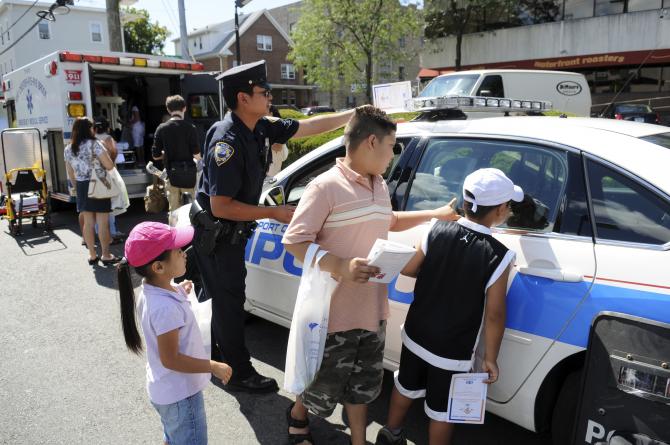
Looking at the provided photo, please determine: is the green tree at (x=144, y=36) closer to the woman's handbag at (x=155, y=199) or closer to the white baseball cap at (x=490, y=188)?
the woman's handbag at (x=155, y=199)

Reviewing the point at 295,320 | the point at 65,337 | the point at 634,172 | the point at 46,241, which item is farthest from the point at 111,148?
the point at 634,172

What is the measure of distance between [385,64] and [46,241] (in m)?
23.9

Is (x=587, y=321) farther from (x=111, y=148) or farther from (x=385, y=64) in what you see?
(x=385, y=64)

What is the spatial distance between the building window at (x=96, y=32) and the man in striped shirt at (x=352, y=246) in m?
45.5

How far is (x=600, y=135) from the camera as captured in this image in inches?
95.7

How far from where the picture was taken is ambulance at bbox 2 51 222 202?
27.0 feet

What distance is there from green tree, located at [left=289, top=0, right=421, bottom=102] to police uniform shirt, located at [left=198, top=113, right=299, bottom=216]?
2396cm

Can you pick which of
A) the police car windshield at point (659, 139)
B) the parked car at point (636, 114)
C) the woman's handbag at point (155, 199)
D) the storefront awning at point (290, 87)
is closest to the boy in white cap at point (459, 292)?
the police car windshield at point (659, 139)

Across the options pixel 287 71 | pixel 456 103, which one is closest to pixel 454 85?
pixel 456 103

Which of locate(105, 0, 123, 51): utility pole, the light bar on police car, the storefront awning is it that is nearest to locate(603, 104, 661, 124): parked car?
locate(105, 0, 123, 51): utility pole

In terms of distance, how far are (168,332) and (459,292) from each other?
1.20m

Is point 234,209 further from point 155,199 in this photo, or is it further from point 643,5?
point 643,5

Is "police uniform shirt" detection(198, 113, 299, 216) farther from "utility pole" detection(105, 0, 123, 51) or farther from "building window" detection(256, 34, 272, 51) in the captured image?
"building window" detection(256, 34, 272, 51)

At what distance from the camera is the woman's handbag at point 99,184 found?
624 centimetres
